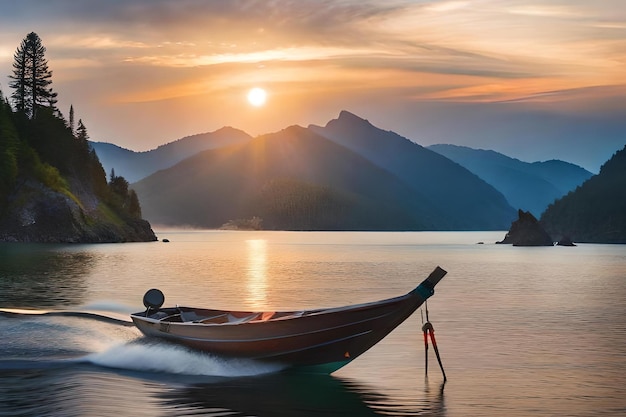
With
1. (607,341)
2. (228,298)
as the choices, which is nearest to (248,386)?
(607,341)

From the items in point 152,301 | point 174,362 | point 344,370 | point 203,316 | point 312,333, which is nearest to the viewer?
point 312,333

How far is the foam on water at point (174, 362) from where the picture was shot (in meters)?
34.3

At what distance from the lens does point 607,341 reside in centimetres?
5125

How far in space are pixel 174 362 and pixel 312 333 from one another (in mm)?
6819

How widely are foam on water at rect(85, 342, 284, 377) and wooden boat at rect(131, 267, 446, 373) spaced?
43 cm

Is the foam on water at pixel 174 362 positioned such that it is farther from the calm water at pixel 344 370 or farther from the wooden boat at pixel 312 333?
the wooden boat at pixel 312 333

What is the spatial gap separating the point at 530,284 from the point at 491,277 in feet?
38.2

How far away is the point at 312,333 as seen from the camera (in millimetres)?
32688

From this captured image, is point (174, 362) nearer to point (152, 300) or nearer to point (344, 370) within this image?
point (152, 300)

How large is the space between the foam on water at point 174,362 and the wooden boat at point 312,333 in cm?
43

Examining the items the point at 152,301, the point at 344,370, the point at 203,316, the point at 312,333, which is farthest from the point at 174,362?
the point at 344,370

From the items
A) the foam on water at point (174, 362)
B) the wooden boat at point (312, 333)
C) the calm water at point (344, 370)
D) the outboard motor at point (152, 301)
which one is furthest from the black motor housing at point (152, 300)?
the wooden boat at point (312, 333)

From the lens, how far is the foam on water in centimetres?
3431

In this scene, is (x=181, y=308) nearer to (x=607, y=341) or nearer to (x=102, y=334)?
(x=102, y=334)
